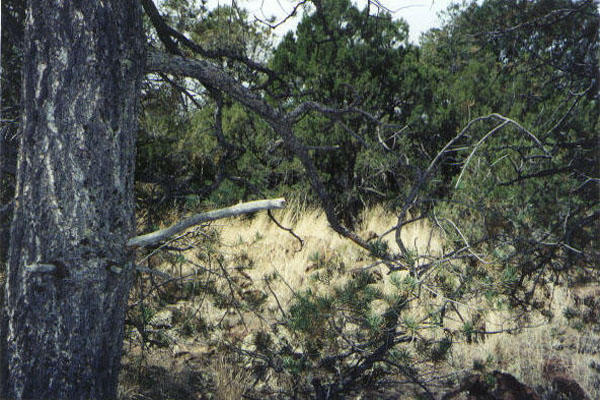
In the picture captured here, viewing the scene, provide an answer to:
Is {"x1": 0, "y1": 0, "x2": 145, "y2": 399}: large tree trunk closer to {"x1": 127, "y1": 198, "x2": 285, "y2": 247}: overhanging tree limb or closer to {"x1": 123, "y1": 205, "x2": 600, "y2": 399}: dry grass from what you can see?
{"x1": 127, "y1": 198, "x2": 285, "y2": 247}: overhanging tree limb

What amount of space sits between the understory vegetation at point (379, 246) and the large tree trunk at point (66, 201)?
24.3 inches

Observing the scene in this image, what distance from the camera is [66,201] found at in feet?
8.39

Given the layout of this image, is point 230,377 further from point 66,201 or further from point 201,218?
point 66,201

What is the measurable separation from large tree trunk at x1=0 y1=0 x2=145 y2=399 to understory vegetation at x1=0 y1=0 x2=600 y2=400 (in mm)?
616

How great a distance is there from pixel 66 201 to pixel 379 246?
1.59m

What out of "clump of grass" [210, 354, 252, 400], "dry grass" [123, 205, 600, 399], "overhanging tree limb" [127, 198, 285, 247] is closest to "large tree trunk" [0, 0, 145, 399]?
"overhanging tree limb" [127, 198, 285, 247]

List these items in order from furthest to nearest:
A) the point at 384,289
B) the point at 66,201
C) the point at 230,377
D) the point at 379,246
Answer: the point at 384,289 → the point at 230,377 → the point at 379,246 → the point at 66,201

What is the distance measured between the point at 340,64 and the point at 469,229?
5.05 meters

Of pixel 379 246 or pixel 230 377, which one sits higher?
pixel 379 246

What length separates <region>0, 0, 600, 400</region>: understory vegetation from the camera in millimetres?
3475

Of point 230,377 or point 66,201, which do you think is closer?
point 66,201

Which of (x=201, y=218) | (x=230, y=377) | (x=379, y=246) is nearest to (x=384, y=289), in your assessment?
(x=230, y=377)

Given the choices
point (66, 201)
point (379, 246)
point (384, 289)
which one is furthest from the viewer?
point (384, 289)

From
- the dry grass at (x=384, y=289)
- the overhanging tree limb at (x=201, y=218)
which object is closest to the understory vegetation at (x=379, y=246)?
the dry grass at (x=384, y=289)
